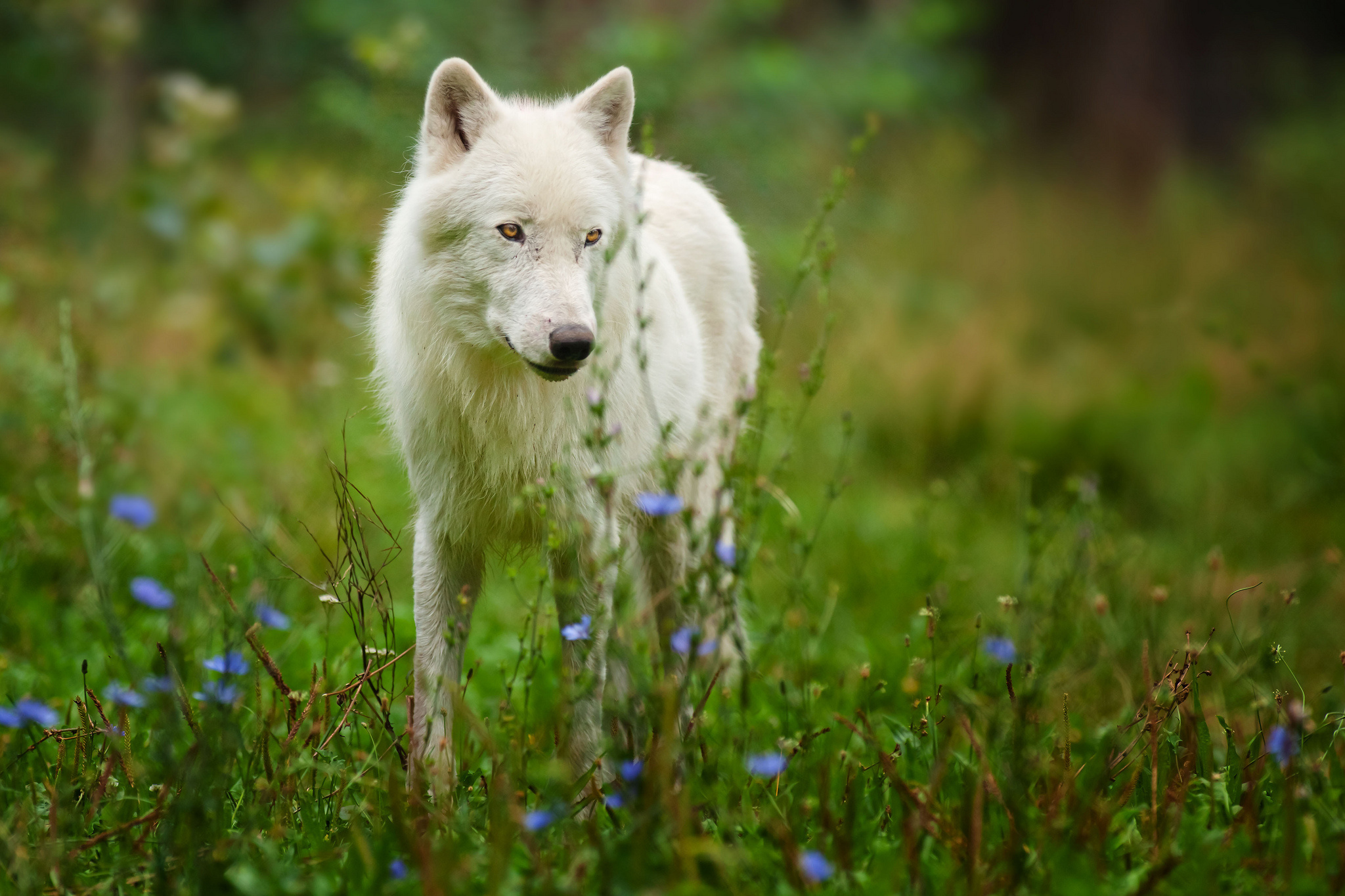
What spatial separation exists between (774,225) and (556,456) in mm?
4485

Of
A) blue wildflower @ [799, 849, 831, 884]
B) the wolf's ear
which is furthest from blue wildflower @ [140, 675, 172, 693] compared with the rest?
the wolf's ear

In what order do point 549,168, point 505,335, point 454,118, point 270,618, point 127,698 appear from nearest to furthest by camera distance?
point 127,698 < point 270,618 < point 505,335 < point 549,168 < point 454,118

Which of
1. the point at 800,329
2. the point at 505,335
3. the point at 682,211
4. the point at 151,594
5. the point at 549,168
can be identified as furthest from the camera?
the point at 800,329

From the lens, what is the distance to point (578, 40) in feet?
26.9

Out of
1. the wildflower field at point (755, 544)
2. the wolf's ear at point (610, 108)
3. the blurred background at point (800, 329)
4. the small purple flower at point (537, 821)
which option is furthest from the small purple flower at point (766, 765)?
the wolf's ear at point (610, 108)

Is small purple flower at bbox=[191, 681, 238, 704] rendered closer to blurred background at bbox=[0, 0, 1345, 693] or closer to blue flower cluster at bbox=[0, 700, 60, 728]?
blurred background at bbox=[0, 0, 1345, 693]

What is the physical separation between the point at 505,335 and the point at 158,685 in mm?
1232

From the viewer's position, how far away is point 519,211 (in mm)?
2912

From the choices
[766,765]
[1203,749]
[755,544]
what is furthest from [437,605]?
[1203,749]

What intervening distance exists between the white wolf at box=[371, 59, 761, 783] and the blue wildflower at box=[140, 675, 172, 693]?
24.3 inches

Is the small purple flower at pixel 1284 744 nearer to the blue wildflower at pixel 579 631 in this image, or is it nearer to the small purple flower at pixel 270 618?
the blue wildflower at pixel 579 631

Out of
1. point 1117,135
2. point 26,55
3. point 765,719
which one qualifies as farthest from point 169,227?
point 1117,135

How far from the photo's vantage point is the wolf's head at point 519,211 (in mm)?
2770

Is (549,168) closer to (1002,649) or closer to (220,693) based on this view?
(220,693)
